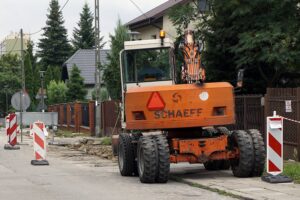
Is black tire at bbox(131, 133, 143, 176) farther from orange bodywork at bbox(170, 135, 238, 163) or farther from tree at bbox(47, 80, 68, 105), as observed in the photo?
tree at bbox(47, 80, 68, 105)

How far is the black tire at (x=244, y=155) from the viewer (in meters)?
12.6

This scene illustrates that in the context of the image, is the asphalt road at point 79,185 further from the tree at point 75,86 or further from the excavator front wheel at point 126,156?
the tree at point 75,86

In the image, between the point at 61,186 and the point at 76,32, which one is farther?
the point at 76,32

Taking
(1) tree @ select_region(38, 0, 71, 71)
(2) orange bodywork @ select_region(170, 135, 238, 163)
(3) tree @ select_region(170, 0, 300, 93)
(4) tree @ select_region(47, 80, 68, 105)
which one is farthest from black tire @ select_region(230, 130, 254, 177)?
(1) tree @ select_region(38, 0, 71, 71)

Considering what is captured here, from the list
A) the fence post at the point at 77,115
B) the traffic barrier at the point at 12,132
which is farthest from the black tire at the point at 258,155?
the fence post at the point at 77,115

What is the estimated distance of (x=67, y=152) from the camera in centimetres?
2280

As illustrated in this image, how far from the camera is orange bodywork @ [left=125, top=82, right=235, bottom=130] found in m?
12.8

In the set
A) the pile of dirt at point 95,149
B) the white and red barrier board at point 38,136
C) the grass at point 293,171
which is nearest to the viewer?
the grass at point 293,171

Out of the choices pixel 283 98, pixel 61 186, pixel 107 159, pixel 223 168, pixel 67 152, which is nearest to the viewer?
pixel 61 186

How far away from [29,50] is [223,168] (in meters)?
85.9

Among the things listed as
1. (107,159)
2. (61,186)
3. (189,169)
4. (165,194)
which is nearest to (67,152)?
(107,159)

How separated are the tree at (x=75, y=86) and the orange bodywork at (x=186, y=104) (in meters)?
47.5

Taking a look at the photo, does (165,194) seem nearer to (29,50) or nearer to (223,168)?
(223,168)

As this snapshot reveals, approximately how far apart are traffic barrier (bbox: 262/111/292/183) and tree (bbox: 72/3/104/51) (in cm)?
8812
